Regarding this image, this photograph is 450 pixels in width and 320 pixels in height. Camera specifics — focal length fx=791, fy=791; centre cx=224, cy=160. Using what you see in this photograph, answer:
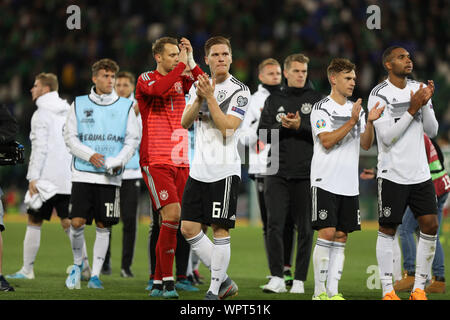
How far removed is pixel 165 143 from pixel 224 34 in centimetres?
1528

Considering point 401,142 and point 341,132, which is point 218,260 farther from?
point 401,142

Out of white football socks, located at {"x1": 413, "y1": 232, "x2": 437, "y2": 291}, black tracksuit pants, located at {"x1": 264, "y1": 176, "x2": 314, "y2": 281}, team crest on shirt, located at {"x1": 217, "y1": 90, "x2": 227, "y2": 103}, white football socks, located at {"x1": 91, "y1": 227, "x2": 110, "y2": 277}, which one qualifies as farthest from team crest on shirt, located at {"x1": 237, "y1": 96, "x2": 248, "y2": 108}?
white football socks, located at {"x1": 91, "y1": 227, "x2": 110, "y2": 277}

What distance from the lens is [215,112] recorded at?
6.58m

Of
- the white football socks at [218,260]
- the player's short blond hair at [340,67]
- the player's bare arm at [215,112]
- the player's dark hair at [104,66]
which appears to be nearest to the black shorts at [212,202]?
the white football socks at [218,260]

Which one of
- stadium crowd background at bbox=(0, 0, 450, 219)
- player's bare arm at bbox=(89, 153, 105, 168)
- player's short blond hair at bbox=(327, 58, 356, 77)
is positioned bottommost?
player's bare arm at bbox=(89, 153, 105, 168)

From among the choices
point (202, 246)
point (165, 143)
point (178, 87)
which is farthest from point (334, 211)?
point (178, 87)

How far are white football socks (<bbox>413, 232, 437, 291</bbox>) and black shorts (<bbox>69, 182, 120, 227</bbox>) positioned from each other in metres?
3.09

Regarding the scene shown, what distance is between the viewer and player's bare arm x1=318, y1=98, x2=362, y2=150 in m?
6.66

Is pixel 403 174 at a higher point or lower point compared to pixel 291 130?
lower

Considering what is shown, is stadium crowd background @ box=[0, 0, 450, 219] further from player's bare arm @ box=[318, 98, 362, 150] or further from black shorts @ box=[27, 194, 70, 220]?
player's bare arm @ box=[318, 98, 362, 150]

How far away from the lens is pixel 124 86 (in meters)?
9.77

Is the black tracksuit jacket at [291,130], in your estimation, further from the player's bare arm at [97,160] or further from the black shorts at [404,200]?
the player's bare arm at [97,160]
